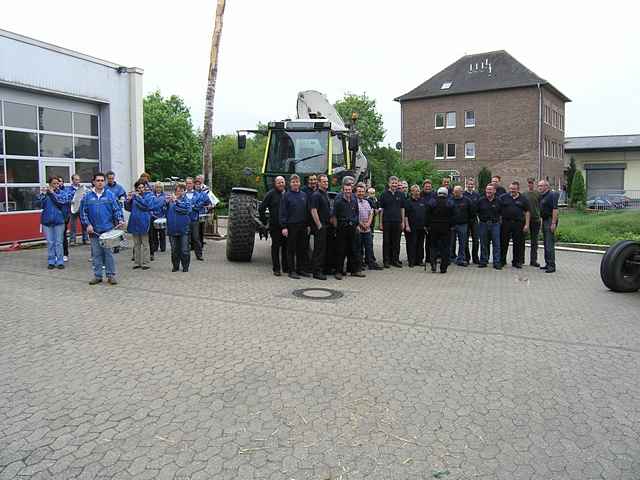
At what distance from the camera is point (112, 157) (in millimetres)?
17016

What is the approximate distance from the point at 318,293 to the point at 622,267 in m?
5.08

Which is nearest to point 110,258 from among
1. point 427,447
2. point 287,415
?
point 287,415

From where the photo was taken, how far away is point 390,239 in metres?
12.2

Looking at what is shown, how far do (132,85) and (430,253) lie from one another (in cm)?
1085

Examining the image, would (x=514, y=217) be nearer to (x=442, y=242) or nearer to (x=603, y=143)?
(x=442, y=242)

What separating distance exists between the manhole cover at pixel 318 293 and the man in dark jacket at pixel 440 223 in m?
3.09

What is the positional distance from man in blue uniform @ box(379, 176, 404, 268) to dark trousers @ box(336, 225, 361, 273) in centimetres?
138

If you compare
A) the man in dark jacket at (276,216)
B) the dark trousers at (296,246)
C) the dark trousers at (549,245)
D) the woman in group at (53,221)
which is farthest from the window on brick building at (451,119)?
the woman in group at (53,221)

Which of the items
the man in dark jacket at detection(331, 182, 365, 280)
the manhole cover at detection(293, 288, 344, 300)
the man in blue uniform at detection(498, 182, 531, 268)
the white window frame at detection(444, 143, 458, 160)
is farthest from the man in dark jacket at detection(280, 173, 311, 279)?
the white window frame at detection(444, 143, 458, 160)

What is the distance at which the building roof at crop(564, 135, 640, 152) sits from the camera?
58938 millimetres

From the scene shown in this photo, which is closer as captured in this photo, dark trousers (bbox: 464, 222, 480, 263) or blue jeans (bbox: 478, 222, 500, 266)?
blue jeans (bbox: 478, 222, 500, 266)

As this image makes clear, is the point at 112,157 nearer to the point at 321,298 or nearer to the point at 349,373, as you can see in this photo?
the point at 321,298

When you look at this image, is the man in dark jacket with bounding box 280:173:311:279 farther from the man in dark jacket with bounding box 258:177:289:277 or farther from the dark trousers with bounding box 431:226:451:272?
the dark trousers with bounding box 431:226:451:272

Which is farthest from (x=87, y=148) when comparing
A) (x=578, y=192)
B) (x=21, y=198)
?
(x=578, y=192)
